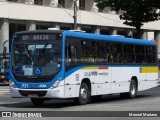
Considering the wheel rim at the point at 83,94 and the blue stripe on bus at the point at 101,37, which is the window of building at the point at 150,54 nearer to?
the blue stripe on bus at the point at 101,37

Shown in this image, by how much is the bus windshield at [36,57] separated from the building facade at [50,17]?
27.2 m

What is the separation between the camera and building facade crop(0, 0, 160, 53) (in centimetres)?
4879

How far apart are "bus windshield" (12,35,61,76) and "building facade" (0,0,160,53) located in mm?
27178

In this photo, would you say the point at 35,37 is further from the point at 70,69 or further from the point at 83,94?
the point at 83,94

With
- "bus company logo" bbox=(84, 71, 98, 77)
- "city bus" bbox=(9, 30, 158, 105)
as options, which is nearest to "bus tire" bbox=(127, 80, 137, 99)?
"city bus" bbox=(9, 30, 158, 105)

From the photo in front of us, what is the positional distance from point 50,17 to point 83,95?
108 feet

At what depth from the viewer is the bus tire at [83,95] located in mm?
20359

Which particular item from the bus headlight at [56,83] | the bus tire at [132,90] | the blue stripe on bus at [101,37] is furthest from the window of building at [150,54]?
the bus headlight at [56,83]

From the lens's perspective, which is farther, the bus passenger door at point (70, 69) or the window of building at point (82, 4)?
the window of building at point (82, 4)

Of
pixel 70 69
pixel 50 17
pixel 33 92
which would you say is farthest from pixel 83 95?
pixel 50 17

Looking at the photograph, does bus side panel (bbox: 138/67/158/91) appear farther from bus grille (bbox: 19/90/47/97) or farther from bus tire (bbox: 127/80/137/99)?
bus grille (bbox: 19/90/47/97)

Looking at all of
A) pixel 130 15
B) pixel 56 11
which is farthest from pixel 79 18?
pixel 130 15

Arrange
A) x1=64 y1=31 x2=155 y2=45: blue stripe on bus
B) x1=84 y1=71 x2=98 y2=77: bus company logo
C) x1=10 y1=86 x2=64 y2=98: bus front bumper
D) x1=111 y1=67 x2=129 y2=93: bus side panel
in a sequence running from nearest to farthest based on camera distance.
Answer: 1. x1=10 y1=86 x2=64 y2=98: bus front bumper
2. x1=64 y1=31 x2=155 y2=45: blue stripe on bus
3. x1=84 y1=71 x2=98 y2=77: bus company logo
4. x1=111 y1=67 x2=129 y2=93: bus side panel

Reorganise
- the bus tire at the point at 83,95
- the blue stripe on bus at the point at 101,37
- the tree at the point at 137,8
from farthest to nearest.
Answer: the tree at the point at 137,8 → the bus tire at the point at 83,95 → the blue stripe on bus at the point at 101,37
